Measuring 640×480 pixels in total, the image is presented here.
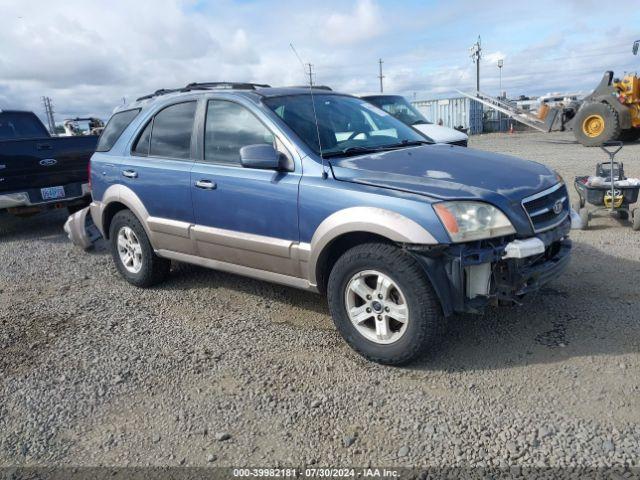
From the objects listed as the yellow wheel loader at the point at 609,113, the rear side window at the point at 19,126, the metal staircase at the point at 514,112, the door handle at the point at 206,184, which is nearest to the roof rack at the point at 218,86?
the door handle at the point at 206,184

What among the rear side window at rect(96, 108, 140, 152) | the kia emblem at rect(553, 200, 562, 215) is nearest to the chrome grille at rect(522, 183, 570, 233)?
the kia emblem at rect(553, 200, 562, 215)

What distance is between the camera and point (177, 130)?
4609 mm

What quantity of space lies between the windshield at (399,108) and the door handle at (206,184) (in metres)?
6.82

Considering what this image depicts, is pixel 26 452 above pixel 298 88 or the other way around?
the other way around

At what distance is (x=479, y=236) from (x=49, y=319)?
367cm

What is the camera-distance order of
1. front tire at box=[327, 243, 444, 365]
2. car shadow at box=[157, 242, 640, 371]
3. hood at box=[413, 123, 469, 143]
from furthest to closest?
hood at box=[413, 123, 469, 143] → car shadow at box=[157, 242, 640, 371] → front tire at box=[327, 243, 444, 365]

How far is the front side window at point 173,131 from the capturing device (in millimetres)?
4488

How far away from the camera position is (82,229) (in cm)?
641

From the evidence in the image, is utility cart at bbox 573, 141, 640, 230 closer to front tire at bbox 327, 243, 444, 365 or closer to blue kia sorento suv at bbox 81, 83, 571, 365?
blue kia sorento suv at bbox 81, 83, 571, 365

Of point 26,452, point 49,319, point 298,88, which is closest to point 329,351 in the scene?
point 26,452

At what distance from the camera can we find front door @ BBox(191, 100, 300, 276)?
12.2 ft

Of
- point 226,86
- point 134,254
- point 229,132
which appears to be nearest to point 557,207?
point 229,132

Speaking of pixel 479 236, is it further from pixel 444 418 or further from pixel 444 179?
pixel 444 418

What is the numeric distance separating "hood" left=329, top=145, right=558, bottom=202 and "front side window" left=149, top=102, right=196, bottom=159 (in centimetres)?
153
